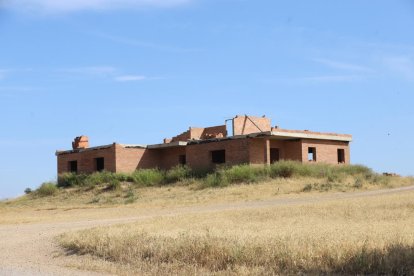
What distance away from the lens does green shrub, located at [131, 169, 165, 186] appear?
39469 millimetres

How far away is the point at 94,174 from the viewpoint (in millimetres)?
43000

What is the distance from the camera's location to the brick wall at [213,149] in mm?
37019

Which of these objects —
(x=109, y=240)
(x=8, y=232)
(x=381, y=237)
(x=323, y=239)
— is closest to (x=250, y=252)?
(x=323, y=239)

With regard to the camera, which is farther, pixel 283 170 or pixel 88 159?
pixel 88 159

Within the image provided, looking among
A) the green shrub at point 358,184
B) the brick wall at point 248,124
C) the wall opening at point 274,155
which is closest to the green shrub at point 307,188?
the green shrub at point 358,184

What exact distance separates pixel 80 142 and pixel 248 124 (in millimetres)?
15007

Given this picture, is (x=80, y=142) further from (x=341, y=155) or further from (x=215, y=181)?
(x=341, y=155)

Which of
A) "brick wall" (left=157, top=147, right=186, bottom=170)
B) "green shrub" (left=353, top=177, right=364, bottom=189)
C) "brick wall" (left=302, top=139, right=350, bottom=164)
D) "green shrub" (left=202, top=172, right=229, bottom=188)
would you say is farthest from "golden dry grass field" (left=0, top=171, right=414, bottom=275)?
"brick wall" (left=157, top=147, right=186, bottom=170)

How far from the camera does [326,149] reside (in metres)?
40.3

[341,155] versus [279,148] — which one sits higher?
[279,148]

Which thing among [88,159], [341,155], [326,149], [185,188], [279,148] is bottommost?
[185,188]

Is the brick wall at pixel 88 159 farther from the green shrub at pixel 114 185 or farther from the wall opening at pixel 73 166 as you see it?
the green shrub at pixel 114 185

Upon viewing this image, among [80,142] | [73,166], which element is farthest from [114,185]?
[73,166]

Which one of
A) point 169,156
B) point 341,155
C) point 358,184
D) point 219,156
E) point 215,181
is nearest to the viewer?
point 358,184
